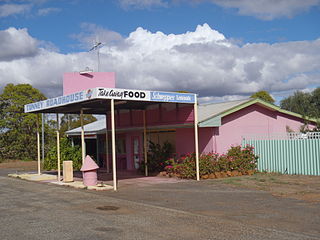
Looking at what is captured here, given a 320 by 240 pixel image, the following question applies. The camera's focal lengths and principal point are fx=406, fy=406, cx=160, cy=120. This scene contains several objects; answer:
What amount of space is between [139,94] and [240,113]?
21.8 ft

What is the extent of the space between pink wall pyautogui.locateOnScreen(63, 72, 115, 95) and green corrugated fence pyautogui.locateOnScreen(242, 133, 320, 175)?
22.8 feet

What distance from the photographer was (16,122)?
130 feet

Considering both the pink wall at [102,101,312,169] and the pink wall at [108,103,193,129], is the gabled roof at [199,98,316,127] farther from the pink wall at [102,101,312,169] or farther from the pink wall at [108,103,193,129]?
the pink wall at [108,103,193,129]

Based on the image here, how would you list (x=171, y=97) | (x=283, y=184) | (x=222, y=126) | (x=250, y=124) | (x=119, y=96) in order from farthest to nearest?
1. (x=250, y=124)
2. (x=222, y=126)
3. (x=171, y=97)
4. (x=119, y=96)
5. (x=283, y=184)

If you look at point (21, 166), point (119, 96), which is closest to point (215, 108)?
point (119, 96)

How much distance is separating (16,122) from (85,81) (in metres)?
24.8

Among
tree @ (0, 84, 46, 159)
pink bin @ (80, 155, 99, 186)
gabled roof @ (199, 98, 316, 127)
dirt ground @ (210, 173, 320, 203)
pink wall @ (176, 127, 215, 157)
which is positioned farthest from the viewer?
tree @ (0, 84, 46, 159)

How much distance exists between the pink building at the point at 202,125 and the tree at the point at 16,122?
18.5m

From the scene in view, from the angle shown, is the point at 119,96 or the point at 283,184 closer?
the point at 283,184

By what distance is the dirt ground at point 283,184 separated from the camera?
1190cm

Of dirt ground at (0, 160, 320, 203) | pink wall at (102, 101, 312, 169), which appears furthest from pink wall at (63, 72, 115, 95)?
dirt ground at (0, 160, 320, 203)

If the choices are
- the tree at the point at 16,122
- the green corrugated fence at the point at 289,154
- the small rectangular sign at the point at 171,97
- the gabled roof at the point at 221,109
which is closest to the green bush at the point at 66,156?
the gabled roof at the point at 221,109

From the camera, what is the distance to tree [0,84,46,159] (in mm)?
39281

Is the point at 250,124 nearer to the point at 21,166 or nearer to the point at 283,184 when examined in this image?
the point at 283,184
